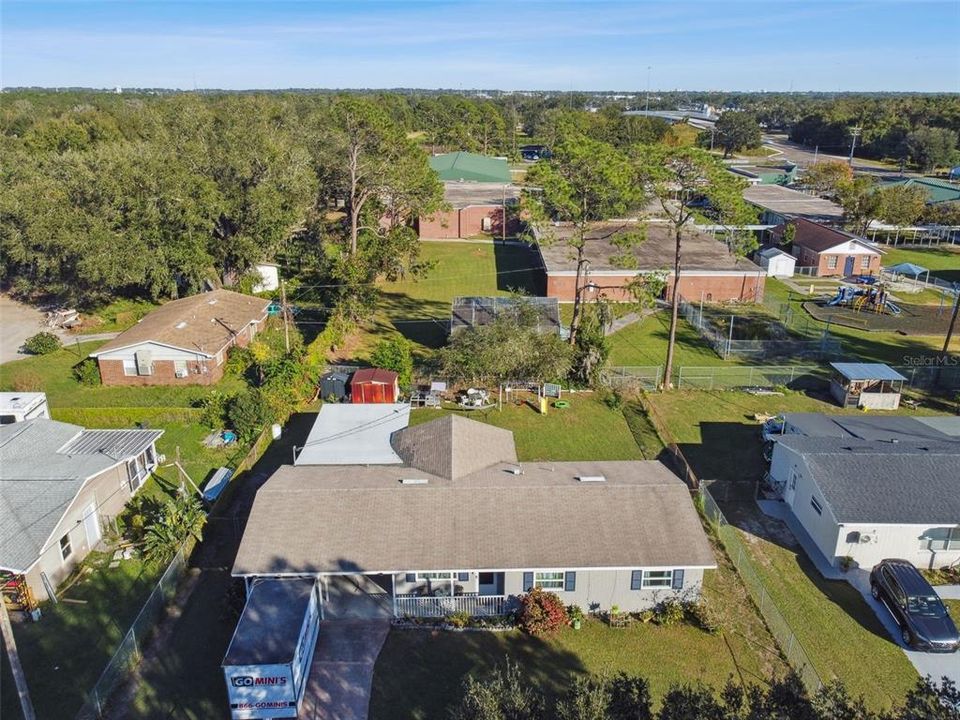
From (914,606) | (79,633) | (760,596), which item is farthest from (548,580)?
(79,633)

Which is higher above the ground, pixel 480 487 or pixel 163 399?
pixel 480 487

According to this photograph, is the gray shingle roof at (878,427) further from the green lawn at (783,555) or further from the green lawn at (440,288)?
the green lawn at (440,288)

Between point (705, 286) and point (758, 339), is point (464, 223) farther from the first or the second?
point (758, 339)

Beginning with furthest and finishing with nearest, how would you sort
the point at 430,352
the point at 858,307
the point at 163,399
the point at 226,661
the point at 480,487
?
1. the point at 858,307
2. the point at 430,352
3. the point at 163,399
4. the point at 480,487
5. the point at 226,661

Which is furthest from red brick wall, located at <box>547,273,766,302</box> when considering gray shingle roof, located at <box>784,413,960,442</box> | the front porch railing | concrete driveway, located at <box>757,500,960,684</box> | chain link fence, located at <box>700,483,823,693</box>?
the front porch railing

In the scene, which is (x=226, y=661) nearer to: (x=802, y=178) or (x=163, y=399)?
(x=163, y=399)

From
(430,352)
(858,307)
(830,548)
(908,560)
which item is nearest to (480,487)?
(830,548)

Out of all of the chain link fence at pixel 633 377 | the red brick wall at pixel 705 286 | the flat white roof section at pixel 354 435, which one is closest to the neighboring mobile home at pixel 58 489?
the flat white roof section at pixel 354 435
